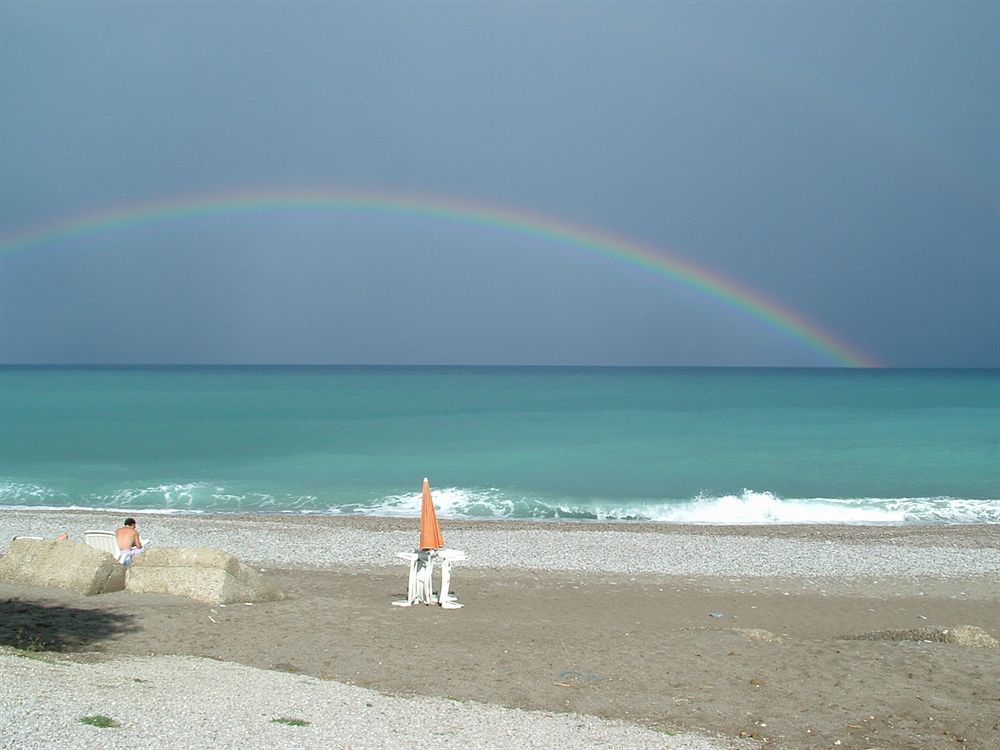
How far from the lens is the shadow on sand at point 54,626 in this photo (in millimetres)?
11227

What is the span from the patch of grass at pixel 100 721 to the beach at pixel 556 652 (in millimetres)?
122

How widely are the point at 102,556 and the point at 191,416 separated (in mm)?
66146

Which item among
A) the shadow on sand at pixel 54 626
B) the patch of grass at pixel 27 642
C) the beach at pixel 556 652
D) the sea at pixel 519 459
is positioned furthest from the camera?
the sea at pixel 519 459

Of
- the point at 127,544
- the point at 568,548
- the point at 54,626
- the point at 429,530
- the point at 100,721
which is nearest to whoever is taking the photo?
the point at 100,721

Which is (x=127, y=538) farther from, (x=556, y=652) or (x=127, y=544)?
(x=556, y=652)

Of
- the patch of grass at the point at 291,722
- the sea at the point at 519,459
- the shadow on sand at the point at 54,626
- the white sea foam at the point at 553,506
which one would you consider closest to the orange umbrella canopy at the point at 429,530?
the shadow on sand at the point at 54,626

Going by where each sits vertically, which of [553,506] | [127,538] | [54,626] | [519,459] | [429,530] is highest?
[519,459]

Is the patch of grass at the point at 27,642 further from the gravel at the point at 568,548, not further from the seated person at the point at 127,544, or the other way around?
the gravel at the point at 568,548

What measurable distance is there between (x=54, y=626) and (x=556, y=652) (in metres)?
6.63

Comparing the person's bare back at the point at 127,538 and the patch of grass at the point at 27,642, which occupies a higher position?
the person's bare back at the point at 127,538

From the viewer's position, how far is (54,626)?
1208 centimetres

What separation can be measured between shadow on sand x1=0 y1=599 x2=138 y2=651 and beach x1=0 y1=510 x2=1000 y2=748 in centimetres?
5

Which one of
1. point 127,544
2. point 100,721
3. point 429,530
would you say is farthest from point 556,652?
point 127,544

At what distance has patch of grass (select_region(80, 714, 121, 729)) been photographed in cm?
717
